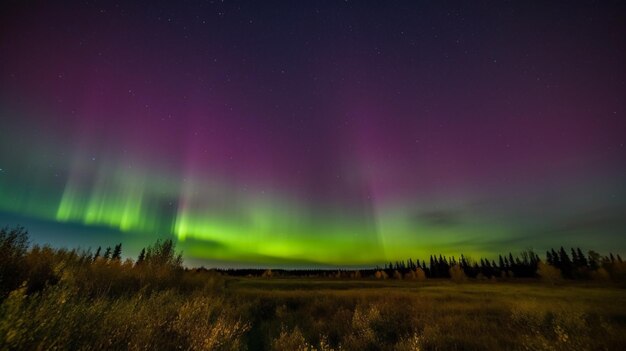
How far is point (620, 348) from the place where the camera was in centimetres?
836

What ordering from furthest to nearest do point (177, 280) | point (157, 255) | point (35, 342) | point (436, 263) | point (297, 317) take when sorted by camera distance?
1. point (436, 263)
2. point (157, 255)
3. point (177, 280)
4. point (297, 317)
5. point (35, 342)

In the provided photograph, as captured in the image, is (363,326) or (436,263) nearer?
(363,326)

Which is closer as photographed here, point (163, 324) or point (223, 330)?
point (163, 324)

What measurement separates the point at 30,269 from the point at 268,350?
7705 millimetres

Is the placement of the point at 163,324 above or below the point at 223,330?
above

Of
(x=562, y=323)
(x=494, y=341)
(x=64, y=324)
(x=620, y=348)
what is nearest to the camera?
(x=64, y=324)

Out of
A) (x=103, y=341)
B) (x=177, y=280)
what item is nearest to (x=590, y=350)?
(x=103, y=341)

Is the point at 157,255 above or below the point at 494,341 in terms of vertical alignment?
above

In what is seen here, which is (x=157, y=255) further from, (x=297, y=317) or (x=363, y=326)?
(x=363, y=326)

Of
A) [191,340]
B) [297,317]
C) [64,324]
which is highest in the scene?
[64,324]

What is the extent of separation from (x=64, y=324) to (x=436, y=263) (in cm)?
19404

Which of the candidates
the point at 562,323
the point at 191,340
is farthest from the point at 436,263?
the point at 191,340

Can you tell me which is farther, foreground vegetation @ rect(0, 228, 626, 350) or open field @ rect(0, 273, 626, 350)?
foreground vegetation @ rect(0, 228, 626, 350)

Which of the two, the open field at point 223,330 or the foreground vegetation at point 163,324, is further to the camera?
the foreground vegetation at point 163,324
